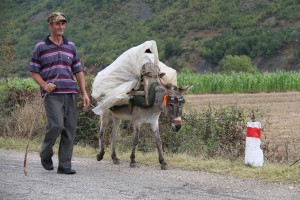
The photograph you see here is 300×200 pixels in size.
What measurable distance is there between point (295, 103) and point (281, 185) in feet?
94.9

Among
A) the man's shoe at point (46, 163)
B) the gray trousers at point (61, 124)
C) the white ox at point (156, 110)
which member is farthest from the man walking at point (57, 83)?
the white ox at point (156, 110)

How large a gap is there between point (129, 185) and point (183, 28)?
9021cm

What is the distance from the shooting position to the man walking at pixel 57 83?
10664 mm

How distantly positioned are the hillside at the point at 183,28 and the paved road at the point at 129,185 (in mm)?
70371

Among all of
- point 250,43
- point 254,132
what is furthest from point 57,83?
point 250,43

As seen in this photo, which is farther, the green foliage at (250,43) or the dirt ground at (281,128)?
the green foliage at (250,43)

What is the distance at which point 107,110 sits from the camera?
12641 mm

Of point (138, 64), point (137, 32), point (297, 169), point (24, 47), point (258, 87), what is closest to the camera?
point (297, 169)

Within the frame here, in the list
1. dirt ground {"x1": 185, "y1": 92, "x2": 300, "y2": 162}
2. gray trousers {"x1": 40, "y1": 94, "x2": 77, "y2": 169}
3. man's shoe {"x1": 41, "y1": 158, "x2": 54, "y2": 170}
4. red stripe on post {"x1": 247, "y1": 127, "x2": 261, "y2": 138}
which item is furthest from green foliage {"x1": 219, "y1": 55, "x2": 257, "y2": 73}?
gray trousers {"x1": 40, "y1": 94, "x2": 77, "y2": 169}

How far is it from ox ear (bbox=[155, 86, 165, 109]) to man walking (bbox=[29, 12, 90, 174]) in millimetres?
1466

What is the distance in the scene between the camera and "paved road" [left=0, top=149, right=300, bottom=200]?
28.8 ft

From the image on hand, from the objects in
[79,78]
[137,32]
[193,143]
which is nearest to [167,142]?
[193,143]

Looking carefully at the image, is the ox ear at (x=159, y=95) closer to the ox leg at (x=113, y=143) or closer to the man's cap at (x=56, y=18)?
the ox leg at (x=113, y=143)

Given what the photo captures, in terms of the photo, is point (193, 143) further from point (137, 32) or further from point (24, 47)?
point (137, 32)
